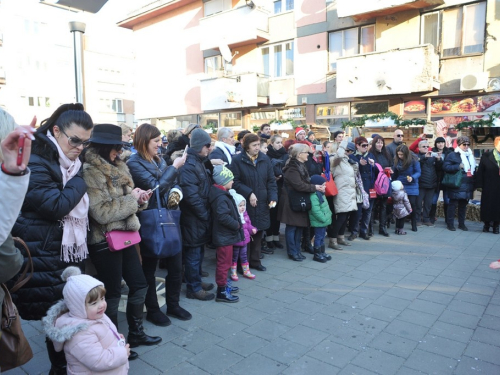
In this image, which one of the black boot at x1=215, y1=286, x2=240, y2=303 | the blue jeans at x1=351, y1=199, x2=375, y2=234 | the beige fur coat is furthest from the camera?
the blue jeans at x1=351, y1=199, x2=375, y2=234

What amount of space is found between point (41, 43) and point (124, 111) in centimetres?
991

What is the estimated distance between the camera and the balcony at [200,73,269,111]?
63.1 feet

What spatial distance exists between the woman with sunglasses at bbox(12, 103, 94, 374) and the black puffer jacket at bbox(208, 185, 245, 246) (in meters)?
1.97

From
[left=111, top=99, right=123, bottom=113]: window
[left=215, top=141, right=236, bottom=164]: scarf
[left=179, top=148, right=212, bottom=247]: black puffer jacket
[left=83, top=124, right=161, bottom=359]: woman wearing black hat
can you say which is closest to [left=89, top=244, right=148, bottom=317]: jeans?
[left=83, top=124, right=161, bottom=359]: woman wearing black hat

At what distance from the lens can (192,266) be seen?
15.1ft

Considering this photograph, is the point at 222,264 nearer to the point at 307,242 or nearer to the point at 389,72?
the point at 307,242

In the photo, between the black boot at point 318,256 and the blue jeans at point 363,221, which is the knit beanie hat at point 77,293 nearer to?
the black boot at point 318,256

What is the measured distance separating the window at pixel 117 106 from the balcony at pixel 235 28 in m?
22.7

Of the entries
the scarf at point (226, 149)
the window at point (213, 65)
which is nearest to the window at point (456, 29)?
the window at point (213, 65)

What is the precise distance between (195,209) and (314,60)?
50.8 feet

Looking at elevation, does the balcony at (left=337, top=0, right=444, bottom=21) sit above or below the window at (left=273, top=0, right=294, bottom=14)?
below

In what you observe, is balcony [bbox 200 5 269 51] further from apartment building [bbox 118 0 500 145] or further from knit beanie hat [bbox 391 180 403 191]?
knit beanie hat [bbox 391 180 403 191]

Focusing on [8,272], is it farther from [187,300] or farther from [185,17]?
[185,17]

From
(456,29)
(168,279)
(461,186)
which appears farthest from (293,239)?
(456,29)
